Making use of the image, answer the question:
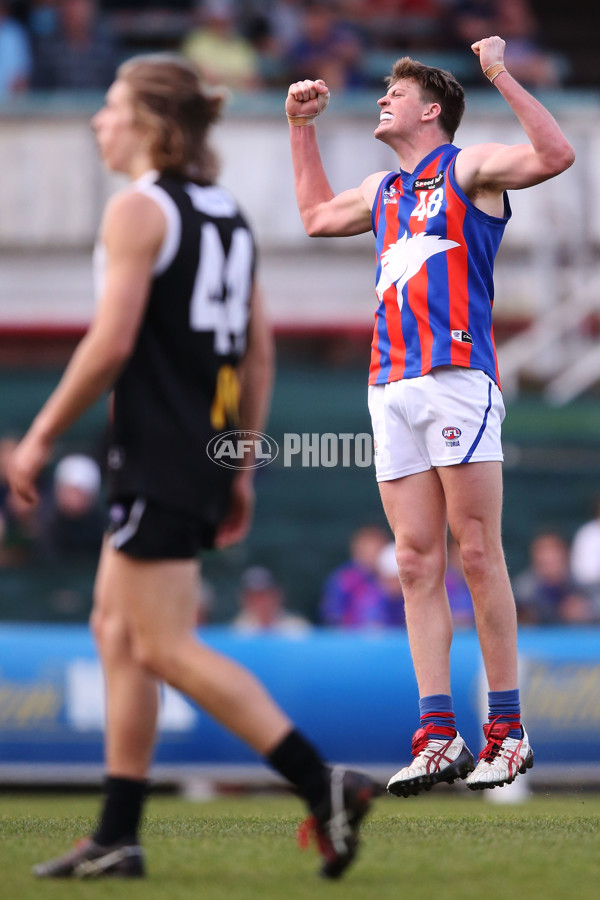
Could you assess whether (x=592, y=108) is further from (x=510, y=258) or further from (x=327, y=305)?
(x=327, y=305)

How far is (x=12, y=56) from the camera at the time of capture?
1429 centimetres

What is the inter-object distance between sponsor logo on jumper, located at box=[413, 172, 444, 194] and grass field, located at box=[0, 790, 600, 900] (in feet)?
7.11

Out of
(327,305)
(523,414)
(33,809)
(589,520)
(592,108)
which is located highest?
(592,108)

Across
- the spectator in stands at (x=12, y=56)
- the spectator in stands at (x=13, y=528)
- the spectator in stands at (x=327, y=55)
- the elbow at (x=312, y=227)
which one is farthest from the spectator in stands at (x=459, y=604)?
the spectator in stands at (x=12, y=56)

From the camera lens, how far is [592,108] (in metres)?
14.4

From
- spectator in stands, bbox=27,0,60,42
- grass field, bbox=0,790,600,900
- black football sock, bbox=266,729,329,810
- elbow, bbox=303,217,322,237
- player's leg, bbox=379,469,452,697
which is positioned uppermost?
spectator in stands, bbox=27,0,60,42

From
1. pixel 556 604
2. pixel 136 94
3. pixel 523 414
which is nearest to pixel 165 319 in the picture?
pixel 136 94

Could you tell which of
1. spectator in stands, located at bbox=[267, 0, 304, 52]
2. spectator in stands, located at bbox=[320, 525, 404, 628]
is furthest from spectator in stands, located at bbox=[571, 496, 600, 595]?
spectator in stands, located at bbox=[267, 0, 304, 52]

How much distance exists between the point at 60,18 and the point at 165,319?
11.6m

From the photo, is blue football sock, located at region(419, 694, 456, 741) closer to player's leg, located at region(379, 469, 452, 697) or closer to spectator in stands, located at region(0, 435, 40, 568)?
player's leg, located at region(379, 469, 452, 697)

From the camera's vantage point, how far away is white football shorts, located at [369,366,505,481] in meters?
4.56

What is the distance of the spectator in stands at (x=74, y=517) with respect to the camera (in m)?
11.6

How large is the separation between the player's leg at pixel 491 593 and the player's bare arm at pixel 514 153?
36.8 inches

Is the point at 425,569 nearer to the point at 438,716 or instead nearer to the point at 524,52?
the point at 438,716
